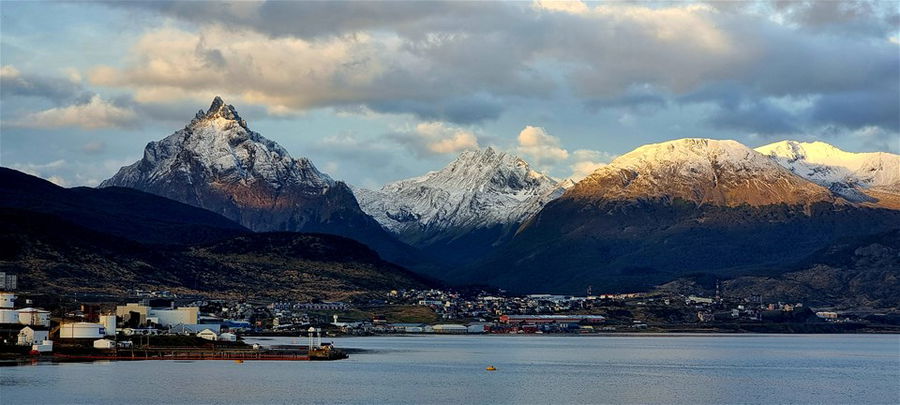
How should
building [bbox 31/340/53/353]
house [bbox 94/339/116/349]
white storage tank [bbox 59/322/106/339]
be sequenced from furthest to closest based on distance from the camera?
1. white storage tank [bbox 59/322/106/339]
2. house [bbox 94/339/116/349]
3. building [bbox 31/340/53/353]

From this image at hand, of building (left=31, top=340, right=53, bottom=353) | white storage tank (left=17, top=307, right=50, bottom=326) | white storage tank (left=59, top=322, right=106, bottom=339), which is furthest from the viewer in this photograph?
white storage tank (left=17, top=307, right=50, bottom=326)

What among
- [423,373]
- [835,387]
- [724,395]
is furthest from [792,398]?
[423,373]

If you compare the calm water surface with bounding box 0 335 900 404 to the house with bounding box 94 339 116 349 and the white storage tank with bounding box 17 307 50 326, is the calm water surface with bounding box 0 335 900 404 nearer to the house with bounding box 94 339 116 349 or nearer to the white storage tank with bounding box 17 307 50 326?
the house with bounding box 94 339 116 349

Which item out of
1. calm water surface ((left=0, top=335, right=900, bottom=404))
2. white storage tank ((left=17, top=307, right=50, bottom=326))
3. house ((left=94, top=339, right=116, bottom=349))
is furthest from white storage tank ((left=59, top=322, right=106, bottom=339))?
calm water surface ((left=0, top=335, right=900, bottom=404))

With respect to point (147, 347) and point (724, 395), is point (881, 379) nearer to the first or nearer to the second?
point (724, 395)

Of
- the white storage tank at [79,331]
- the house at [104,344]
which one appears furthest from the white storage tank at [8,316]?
the house at [104,344]

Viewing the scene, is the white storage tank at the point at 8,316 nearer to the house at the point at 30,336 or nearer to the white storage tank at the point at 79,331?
the white storage tank at the point at 79,331
